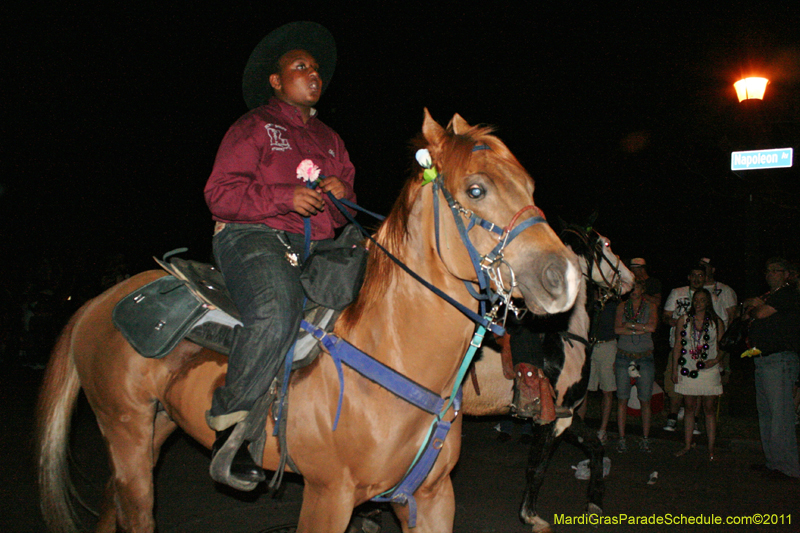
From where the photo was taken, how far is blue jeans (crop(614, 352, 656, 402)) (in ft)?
24.1

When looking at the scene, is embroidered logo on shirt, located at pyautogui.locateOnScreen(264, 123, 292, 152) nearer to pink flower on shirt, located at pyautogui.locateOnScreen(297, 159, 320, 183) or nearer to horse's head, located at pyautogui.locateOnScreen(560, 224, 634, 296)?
pink flower on shirt, located at pyautogui.locateOnScreen(297, 159, 320, 183)

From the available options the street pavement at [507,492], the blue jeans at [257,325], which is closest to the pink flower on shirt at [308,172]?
the blue jeans at [257,325]

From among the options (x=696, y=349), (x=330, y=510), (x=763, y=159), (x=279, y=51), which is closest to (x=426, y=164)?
(x=279, y=51)

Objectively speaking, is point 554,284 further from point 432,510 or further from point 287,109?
point 287,109

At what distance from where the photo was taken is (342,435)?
8.22 ft

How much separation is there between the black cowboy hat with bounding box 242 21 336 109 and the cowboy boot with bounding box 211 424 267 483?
6.65ft

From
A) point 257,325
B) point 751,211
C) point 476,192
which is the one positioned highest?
point 751,211

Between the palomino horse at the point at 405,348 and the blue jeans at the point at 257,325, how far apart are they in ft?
0.67

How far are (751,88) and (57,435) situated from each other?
30.3 ft

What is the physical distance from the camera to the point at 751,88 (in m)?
7.70

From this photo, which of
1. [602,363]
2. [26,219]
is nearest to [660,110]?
[602,363]

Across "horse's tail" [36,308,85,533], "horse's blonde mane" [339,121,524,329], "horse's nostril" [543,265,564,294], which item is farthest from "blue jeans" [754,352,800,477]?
"horse's tail" [36,308,85,533]

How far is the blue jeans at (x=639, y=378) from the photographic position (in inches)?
289

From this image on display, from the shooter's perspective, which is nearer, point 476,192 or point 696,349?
point 476,192
